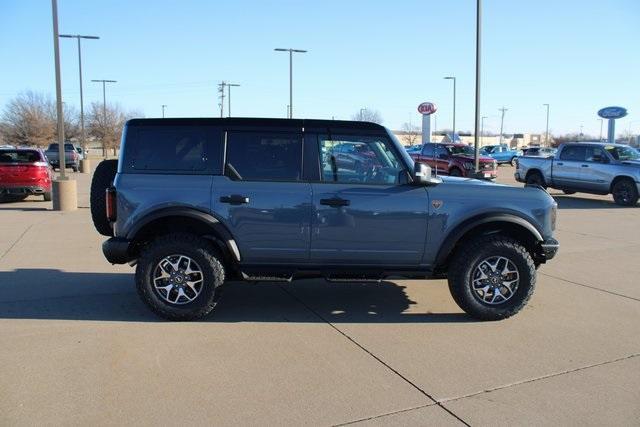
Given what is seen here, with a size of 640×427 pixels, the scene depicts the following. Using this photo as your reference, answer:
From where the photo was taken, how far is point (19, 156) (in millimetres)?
14875

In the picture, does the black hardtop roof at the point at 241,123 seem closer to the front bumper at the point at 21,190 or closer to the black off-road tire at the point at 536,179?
the front bumper at the point at 21,190

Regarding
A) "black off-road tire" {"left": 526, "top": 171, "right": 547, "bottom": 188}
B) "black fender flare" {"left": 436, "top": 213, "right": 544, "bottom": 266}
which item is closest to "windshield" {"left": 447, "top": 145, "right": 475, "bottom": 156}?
"black off-road tire" {"left": 526, "top": 171, "right": 547, "bottom": 188}

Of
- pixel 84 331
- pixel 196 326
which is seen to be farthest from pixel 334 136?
pixel 84 331

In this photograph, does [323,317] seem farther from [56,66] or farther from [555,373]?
[56,66]

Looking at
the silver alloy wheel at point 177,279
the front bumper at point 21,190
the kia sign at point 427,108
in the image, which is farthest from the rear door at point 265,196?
the kia sign at point 427,108

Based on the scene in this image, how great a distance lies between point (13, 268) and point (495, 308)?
595cm

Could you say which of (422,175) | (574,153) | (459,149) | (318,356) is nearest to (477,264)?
(422,175)

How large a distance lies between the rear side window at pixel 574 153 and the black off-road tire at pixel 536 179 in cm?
99

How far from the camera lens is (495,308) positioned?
520cm

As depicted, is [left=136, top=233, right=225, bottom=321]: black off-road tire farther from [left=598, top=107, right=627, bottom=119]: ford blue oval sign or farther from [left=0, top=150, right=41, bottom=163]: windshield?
[left=598, top=107, right=627, bottom=119]: ford blue oval sign

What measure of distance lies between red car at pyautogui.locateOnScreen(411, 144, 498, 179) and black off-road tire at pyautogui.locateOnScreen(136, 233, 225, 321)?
59.2 ft

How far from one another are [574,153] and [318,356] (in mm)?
15409

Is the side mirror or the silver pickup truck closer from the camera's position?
the side mirror

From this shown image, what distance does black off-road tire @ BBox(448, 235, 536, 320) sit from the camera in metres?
5.12
